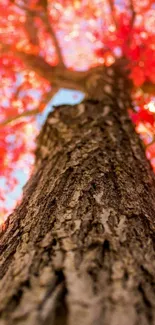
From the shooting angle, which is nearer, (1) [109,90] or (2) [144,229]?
(2) [144,229]

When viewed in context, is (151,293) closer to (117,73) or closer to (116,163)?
(116,163)

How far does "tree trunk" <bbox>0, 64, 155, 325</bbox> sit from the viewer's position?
4.01ft

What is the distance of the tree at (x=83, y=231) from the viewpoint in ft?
4.06

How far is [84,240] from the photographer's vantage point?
171cm

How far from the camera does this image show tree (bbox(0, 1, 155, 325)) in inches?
48.7

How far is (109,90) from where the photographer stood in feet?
18.2

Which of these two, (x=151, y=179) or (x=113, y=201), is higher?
(x=151, y=179)

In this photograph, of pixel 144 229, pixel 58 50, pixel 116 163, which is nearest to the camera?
pixel 144 229

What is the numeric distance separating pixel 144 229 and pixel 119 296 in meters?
0.69

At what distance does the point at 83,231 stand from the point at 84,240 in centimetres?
9

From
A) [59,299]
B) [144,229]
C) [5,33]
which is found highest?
[5,33]

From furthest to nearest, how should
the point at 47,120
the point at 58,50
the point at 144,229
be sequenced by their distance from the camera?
the point at 58,50 → the point at 47,120 → the point at 144,229

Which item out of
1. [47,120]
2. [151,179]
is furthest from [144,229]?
[47,120]

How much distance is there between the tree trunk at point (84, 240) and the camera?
1.22 metres
